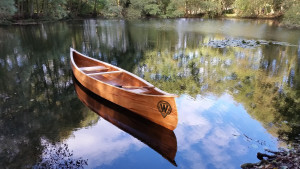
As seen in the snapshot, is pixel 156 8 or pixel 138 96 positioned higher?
pixel 156 8

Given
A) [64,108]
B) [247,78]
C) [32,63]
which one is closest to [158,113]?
[64,108]

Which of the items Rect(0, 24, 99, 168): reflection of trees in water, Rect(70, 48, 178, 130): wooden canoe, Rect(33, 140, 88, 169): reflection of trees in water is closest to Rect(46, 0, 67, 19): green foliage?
Rect(0, 24, 99, 168): reflection of trees in water

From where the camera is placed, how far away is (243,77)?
30.1 ft

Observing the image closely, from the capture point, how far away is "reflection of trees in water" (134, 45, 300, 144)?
244 inches

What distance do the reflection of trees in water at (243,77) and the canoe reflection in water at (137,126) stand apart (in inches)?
91.4

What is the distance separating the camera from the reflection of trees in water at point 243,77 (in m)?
6.20

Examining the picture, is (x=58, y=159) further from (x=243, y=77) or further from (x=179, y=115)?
(x=243, y=77)

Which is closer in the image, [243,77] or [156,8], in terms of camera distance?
[243,77]

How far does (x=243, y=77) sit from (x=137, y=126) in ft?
19.2

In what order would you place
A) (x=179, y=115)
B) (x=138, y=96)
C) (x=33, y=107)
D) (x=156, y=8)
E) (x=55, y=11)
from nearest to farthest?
(x=138, y=96)
(x=179, y=115)
(x=33, y=107)
(x=55, y=11)
(x=156, y=8)

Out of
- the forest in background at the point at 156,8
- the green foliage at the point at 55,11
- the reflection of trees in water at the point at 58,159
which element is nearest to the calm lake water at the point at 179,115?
the reflection of trees in water at the point at 58,159

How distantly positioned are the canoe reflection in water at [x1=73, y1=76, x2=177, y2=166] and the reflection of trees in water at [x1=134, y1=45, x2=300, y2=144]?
232cm

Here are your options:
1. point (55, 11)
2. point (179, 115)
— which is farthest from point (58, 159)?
point (55, 11)

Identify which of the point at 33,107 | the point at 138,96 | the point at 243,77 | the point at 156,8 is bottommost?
the point at 33,107
